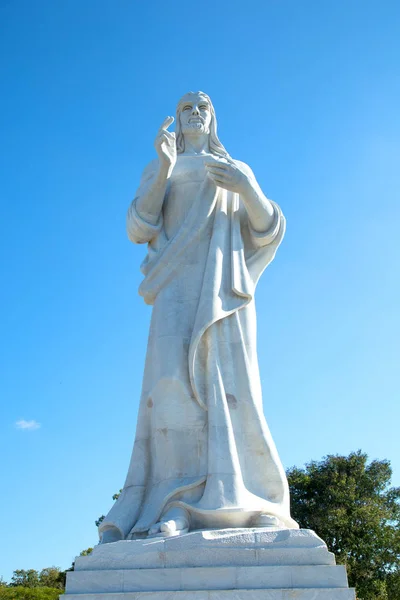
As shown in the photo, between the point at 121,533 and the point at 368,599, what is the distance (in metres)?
28.2

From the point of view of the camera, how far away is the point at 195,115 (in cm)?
1016

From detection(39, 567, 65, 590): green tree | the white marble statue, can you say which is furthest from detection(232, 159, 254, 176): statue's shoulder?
detection(39, 567, 65, 590): green tree

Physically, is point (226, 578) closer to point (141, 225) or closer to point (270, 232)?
point (270, 232)

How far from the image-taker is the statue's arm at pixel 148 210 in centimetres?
942

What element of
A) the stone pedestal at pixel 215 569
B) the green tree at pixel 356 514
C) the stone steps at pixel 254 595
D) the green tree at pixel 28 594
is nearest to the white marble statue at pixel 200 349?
the stone pedestal at pixel 215 569

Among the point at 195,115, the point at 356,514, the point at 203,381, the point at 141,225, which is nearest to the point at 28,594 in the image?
the point at 356,514

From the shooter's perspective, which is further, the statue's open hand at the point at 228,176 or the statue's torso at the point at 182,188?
the statue's torso at the point at 182,188

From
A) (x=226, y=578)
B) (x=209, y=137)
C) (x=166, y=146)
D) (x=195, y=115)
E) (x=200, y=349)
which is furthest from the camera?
(x=209, y=137)

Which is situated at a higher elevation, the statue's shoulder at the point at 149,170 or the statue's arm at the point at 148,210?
the statue's shoulder at the point at 149,170

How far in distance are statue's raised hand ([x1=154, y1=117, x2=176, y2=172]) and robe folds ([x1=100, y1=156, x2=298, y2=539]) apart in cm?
68

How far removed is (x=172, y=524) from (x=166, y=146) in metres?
5.17

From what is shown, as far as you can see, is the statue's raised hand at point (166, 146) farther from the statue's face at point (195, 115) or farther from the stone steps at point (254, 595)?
the stone steps at point (254, 595)

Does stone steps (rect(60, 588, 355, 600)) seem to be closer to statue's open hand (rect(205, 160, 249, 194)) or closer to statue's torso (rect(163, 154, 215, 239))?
statue's torso (rect(163, 154, 215, 239))

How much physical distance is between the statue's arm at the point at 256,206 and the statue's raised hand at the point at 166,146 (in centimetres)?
106
